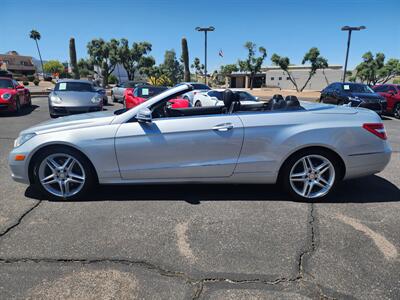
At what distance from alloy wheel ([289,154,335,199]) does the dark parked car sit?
9.43 m

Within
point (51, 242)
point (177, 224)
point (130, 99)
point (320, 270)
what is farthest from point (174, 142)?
point (130, 99)

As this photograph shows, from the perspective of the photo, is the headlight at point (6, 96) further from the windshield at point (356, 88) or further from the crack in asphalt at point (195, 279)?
the windshield at point (356, 88)

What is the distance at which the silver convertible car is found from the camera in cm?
371

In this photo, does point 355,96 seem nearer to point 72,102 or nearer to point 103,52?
point 72,102

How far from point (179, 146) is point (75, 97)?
25.1 feet

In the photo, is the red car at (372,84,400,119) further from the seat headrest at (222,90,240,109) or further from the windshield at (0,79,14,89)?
the windshield at (0,79,14,89)

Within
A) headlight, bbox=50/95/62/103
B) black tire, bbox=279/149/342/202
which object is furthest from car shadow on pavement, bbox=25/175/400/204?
headlight, bbox=50/95/62/103

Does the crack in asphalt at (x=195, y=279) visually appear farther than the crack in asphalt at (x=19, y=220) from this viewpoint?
No

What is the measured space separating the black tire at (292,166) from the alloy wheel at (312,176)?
28 millimetres

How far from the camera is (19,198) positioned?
406 centimetres

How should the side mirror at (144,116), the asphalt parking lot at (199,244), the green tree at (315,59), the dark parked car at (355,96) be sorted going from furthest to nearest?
the green tree at (315,59) < the dark parked car at (355,96) < the side mirror at (144,116) < the asphalt parking lot at (199,244)

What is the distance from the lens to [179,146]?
3705mm

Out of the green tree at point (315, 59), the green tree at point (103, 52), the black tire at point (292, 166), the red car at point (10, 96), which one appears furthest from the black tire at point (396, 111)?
the green tree at point (103, 52)

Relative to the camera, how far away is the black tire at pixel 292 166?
12.6ft
